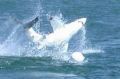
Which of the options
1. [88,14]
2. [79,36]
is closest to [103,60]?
[79,36]

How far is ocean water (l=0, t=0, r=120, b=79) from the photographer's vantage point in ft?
157

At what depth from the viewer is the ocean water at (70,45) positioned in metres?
48.0

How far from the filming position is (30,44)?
54000mm

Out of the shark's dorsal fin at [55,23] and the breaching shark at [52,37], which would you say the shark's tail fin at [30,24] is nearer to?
the breaching shark at [52,37]

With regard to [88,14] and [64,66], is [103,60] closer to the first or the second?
[64,66]

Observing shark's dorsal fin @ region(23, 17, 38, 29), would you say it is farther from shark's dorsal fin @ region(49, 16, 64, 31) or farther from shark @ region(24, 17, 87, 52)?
shark's dorsal fin @ region(49, 16, 64, 31)

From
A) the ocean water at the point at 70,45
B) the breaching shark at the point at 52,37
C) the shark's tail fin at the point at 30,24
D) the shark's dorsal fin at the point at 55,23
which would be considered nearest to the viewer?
the ocean water at the point at 70,45

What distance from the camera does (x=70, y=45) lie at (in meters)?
55.8

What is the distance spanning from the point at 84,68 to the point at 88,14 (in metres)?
19.5

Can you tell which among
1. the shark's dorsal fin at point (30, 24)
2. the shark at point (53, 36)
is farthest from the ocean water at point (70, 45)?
the shark's dorsal fin at point (30, 24)

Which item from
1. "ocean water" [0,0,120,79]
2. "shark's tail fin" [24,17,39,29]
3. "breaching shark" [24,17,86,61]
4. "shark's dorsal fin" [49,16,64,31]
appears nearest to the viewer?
"ocean water" [0,0,120,79]

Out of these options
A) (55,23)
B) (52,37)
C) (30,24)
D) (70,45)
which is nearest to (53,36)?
(52,37)

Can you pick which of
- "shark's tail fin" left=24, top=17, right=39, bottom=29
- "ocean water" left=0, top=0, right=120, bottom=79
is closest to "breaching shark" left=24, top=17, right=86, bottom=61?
"shark's tail fin" left=24, top=17, right=39, bottom=29

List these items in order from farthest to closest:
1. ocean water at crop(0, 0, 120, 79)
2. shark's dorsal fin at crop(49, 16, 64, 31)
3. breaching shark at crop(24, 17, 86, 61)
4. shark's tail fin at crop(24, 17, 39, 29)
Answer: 1. shark's dorsal fin at crop(49, 16, 64, 31)
2. breaching shark at crop(24, 17, 86, 61)
3. shark's tail fin at crop(24, 17, 39, 29)
4. ocean water at crop(0, 0, 120, 79)
